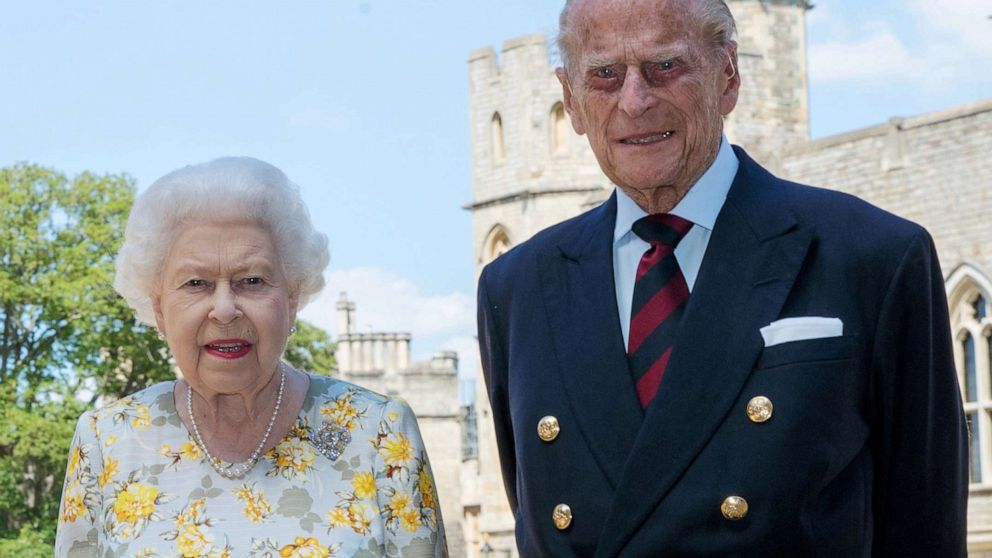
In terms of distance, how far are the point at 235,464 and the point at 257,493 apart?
0.10 m

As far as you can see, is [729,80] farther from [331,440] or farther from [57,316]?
[57,316]

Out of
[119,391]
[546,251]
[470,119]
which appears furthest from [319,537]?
[470,119]

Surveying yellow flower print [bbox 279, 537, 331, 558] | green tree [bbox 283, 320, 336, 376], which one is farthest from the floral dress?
green tree [bbox 283, 320, 336, 376]

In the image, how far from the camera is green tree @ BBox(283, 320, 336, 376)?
40.6 meters

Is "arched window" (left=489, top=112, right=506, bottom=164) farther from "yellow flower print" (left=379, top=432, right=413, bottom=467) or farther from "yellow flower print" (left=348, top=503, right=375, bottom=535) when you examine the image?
"yellow flower print" (left=348, top=503, right=375, bottom=535)

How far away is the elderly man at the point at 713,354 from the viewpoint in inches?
141

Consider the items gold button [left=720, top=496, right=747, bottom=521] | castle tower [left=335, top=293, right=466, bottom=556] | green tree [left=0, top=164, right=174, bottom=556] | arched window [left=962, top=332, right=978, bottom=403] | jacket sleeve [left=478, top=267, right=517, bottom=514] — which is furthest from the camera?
castle tower [left=335, top=293, right=466, bottom=556]

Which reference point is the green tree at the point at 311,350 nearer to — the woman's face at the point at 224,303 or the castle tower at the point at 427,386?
the castle tower at the point at 427,386

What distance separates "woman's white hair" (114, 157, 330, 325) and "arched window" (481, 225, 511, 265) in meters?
27.4

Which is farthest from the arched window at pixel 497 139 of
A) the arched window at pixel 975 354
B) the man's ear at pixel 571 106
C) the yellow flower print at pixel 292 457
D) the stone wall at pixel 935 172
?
the man's ear at pixel 571 106

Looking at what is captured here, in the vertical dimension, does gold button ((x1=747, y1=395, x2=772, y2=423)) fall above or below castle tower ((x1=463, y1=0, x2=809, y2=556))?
below

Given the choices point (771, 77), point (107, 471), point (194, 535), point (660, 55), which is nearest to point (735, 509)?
point (660, 55)

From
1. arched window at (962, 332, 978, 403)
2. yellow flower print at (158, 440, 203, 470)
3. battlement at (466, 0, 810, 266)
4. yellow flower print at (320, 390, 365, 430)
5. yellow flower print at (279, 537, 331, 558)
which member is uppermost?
battlement at (466, 0, 810, 266)

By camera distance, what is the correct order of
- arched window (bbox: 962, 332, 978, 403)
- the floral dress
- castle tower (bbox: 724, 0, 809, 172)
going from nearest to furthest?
the floral dress
arched window (bbox: 962, 332, 978, 403)
castle tower (bbox: 724, 0, 809, 172)
